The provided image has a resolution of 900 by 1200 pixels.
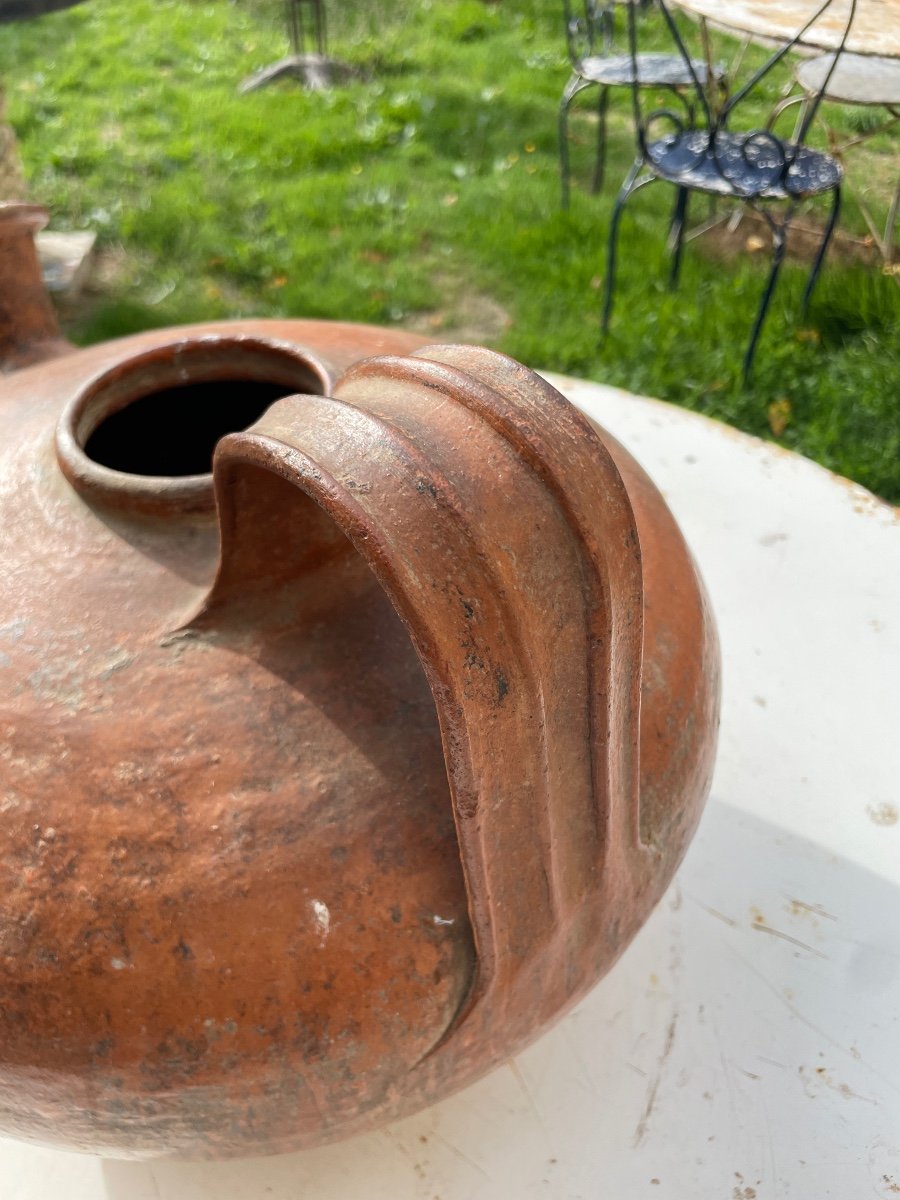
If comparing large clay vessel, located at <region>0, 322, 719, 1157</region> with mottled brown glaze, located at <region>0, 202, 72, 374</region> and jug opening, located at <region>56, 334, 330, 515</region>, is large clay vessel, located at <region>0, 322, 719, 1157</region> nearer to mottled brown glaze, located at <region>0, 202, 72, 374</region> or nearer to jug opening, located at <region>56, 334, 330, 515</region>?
jug opening, located at <region>56, 334, 330, 515</region>

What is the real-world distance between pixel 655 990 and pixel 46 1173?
2.81 ft

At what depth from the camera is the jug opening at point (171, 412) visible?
1.15m

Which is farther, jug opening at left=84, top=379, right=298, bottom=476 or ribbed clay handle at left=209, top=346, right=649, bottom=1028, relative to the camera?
jug opening at left=84, top=379, right=298, bottom=476

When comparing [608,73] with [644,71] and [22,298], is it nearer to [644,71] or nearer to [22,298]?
[644,71]

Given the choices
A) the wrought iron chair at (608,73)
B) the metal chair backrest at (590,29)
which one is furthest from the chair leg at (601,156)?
the metal chair backrest at (590,29)

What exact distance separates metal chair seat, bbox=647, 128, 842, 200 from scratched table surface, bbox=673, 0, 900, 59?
35 centimetres

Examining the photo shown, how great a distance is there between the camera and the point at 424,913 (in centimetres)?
103

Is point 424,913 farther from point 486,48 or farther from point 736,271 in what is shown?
point 486,48

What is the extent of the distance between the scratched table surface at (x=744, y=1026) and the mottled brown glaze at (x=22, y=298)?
1085mm

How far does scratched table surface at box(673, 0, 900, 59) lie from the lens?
3.07 meters

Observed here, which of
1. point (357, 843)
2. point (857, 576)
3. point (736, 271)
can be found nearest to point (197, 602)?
point (357, 843)

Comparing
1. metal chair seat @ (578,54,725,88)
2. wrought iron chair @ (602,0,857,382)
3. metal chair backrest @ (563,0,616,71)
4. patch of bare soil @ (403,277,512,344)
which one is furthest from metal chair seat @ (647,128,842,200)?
metal chair backrest @ (563,0,616,71)

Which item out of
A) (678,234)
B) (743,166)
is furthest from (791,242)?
(743,166)

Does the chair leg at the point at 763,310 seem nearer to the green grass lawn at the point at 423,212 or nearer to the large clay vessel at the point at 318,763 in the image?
the green grass lawn at the point at 423,212
